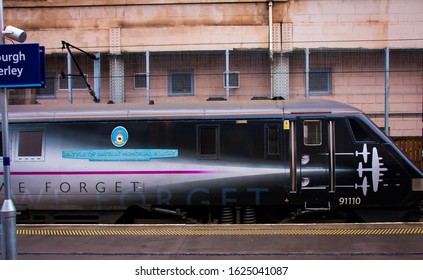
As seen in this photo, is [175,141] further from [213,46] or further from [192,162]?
[213,46]

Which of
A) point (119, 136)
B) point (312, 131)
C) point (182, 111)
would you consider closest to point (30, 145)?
point (119, 136)

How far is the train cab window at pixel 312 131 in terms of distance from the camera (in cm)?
910

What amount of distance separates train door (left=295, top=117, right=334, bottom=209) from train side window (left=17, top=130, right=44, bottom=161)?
522 centimetres

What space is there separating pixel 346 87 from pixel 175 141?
10002mm

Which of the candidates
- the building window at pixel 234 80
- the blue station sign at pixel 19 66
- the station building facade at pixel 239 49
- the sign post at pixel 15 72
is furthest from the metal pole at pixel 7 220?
the building window at pixel 234 80

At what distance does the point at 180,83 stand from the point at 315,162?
9419 mm

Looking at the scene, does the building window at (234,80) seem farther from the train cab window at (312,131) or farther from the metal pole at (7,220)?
the metal pole at (7,220)

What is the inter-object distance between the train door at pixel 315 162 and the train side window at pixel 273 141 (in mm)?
375

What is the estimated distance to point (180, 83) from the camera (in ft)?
57.3

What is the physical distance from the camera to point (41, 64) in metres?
6.05

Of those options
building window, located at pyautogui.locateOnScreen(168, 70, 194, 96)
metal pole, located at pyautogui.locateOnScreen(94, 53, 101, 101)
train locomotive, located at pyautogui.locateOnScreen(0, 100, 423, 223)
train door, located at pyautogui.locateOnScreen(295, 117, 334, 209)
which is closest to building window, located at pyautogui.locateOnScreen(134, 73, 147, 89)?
building window, located at pyautogui.locateOnScreen(168, 70, 194, 96)

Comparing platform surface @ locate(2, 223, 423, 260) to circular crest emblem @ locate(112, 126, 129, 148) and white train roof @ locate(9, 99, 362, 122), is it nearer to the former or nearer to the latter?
circular crest emblem @ locate(112, 126, 129, 148)

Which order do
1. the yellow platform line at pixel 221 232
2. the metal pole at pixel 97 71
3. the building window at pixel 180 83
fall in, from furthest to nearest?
the building window at pixel 180 83 < the metal pole at pixel 97 71 < the yellow platform line at pixel 221 232

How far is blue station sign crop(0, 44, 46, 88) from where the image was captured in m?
5.86
